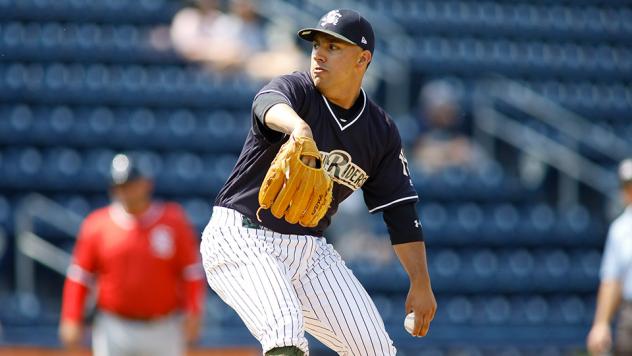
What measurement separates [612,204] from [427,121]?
6.45ft

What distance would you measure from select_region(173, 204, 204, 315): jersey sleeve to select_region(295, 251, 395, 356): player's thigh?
3202 millimetres

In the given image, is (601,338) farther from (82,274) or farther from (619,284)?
(82,274)

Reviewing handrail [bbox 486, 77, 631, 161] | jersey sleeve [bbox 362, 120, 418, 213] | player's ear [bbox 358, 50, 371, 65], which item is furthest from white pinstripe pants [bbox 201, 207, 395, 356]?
handrail [bbox 486, 77, 631, 161]

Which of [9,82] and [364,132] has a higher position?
[364,132]

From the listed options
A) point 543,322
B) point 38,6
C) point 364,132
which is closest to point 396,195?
point 364,132

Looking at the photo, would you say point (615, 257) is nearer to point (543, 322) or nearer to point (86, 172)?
point (543, 322)

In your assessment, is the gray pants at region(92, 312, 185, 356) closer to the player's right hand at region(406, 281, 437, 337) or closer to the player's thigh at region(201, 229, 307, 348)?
the player's thigh at region(201, 229, 307, 348)

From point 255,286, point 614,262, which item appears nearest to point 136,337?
point 614,262

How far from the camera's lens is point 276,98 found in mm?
4227

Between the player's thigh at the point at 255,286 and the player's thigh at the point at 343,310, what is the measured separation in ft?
0.64

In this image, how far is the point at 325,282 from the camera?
4586mm

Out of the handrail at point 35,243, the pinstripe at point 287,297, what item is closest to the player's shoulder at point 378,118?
the pinstripe at point 287,297

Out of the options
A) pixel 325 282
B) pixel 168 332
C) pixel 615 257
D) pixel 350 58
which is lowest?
pixel 168 332

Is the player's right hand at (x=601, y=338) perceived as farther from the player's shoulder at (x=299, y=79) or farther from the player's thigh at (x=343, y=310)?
the player's shoulder at (x=299, y=79)
